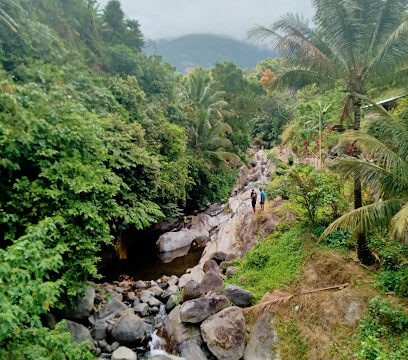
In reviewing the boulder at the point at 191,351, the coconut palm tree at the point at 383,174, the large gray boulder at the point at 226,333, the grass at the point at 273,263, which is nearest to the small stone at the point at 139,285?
the grass at the point at 273,263

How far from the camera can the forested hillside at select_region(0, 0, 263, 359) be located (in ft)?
15.8

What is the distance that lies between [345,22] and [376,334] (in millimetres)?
7149

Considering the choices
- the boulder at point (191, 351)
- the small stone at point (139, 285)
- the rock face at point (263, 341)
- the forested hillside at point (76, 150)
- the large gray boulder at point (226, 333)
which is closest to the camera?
the forested hillside at point (76, 150)

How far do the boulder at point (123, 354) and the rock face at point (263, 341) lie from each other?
Answer: 288cm

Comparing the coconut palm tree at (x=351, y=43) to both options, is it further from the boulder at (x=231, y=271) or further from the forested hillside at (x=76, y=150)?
the forested hillside at (x=76, y=150)

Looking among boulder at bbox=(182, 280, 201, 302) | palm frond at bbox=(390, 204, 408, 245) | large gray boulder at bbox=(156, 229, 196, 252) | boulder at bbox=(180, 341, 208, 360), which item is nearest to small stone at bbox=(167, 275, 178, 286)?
boulder at bbox=(182, 280, 201, 302)

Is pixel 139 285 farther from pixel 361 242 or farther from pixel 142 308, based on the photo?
pixel 361 242

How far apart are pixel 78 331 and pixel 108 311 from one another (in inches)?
48.6

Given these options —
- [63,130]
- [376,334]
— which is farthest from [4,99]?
[376,334]

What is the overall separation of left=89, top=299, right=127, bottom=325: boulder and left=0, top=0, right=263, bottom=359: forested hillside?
1.04 metres

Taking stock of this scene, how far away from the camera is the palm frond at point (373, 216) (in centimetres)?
535

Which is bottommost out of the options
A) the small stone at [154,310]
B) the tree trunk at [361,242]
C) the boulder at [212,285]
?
the small stone at [154,310]

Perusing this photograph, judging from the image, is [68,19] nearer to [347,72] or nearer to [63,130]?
[63,130]

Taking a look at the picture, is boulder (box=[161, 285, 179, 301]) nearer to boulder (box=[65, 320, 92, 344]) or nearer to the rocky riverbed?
the rocky riverbed
